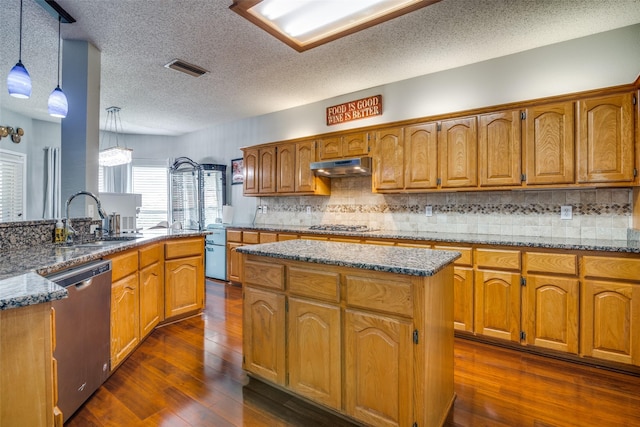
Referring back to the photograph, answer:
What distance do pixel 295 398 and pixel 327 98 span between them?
3864mm

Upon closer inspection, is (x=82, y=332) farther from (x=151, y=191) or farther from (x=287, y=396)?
(x=151, y=191)

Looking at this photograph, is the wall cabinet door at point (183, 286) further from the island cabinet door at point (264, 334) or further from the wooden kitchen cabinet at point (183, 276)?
the island cabinet door at point (264, 334)

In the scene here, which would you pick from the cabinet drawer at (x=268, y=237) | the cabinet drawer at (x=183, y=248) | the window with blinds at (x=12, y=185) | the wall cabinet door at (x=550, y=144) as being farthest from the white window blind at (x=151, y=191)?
the wall cabinet door at (x=550, y=144)

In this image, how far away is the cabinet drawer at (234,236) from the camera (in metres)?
4.83

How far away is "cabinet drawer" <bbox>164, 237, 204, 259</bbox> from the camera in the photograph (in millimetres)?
3158

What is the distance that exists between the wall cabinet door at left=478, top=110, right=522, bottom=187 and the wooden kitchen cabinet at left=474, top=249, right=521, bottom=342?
75 cm

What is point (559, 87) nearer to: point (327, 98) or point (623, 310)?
point (623, 310)

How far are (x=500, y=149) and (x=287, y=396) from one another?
9.20 feet

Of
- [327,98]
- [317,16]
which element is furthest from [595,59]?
[327,98]

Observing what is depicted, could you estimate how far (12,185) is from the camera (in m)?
5.04

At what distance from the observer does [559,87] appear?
3.00 meters

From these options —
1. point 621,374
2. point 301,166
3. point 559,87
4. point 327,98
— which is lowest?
point 621,374

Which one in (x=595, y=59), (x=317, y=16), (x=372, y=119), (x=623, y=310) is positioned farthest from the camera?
(x=372, y=119)

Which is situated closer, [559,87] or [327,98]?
[559,87]
